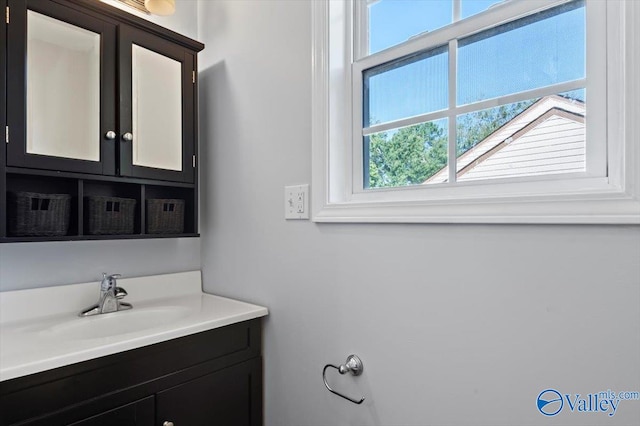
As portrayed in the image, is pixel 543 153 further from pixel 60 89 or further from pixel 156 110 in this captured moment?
pixel 60 89

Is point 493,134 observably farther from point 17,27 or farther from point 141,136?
point 17,27

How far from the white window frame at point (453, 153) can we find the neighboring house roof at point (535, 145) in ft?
0.09

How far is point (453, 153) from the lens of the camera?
1042mm

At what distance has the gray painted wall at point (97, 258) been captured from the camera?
1257 millimetres

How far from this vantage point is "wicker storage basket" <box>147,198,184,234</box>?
1414 millimetres

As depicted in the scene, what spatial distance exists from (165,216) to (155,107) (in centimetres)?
42

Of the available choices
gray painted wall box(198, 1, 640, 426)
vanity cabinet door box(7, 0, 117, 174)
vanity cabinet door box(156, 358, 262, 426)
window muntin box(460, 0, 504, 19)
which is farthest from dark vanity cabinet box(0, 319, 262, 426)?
window muntin box(460, 0, 504, 19)

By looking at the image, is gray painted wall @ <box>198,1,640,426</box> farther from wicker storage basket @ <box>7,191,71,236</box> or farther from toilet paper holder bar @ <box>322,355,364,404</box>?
wicker storage basket @ <box>7,191,71,236</box>

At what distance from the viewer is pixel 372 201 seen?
114cm

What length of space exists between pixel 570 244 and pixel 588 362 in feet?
0.80

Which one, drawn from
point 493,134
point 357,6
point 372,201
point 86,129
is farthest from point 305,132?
point 86,129

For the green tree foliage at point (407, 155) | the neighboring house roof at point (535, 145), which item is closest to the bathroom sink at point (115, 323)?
the green tree foliage at point (407, 155)

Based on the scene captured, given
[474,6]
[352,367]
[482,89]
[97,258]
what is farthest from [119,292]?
[474,6]

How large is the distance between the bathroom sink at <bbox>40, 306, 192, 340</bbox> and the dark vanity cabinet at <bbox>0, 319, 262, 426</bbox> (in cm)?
17
